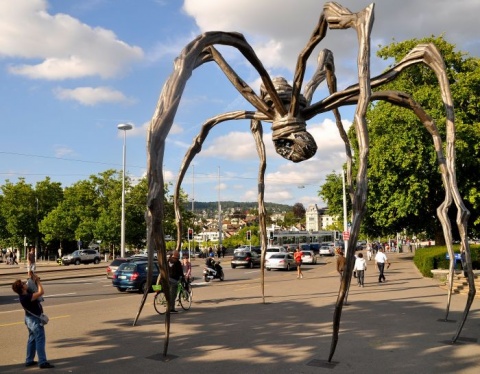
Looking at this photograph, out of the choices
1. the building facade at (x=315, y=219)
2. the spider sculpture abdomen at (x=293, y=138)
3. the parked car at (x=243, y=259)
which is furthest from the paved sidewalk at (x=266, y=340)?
the building facade at (x=315, y=219)

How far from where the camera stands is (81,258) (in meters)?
46.4

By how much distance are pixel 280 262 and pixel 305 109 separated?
2571cm

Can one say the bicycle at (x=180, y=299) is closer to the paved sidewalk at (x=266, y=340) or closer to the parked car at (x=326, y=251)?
the paved sidewalk at (x=266, y=340)

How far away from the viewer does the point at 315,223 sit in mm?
173625

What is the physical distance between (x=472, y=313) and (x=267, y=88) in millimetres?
8358

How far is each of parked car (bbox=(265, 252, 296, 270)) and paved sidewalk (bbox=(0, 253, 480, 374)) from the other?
1722cm

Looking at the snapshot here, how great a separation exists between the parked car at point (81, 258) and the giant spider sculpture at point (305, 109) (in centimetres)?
4228

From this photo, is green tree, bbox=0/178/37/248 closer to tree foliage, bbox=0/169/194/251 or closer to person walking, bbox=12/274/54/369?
tree foliage, bbox=0/169/194/251

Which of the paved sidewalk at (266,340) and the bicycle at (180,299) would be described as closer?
the paved sidewalk at (266,340)

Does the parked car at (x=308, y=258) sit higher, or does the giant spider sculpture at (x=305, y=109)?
the giant spider sculpture at (x=305, y=109)

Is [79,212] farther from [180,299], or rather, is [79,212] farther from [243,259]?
[180,299]

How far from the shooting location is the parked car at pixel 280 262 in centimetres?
3128

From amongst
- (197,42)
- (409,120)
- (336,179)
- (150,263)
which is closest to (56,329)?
(150,263)

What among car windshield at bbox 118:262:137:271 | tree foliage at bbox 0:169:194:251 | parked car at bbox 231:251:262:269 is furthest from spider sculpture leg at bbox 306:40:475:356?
tree foliage at bbox 0:169:194:251
